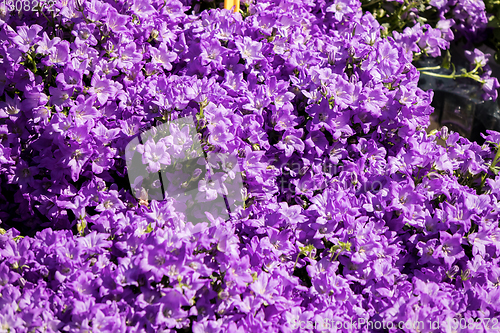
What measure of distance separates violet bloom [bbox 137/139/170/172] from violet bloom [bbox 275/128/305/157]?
1.41ft

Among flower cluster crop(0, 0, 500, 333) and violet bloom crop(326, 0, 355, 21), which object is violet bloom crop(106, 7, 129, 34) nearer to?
flower cluster crop(0, 0, 500, 333)

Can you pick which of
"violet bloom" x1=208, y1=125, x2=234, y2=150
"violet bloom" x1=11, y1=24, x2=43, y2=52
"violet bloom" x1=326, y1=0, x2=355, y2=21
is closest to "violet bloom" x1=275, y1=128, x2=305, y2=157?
"violet bloom" x1=208, y1=125, x2=234, y2=150

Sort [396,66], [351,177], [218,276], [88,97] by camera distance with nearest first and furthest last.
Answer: [218,276]
[88,97]
[351,177]
[396,66]

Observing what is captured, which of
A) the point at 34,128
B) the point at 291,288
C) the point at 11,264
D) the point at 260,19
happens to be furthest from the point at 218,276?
the point at 260,19

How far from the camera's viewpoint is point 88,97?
1.65m

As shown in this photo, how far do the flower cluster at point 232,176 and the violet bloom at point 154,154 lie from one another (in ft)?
0.03

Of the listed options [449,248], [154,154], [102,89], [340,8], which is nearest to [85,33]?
[102,89]

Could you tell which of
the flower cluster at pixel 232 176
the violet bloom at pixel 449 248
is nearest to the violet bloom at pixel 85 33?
the flower cluster at pixel 232 176

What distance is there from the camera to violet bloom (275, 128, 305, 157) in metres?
1.72

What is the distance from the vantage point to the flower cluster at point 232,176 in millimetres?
1364

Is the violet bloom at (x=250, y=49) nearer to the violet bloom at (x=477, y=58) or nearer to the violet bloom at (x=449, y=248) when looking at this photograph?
the violet bloom at (x=449, y=248)

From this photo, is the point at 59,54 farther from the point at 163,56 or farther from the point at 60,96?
the point at 163,56

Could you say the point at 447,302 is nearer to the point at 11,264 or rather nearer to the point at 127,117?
the point at 127,117

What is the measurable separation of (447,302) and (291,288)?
49 centimetres
